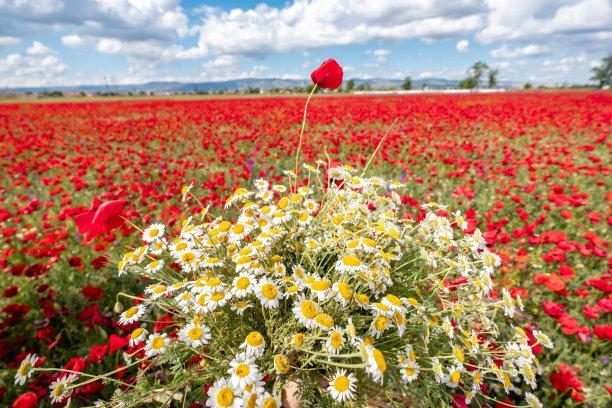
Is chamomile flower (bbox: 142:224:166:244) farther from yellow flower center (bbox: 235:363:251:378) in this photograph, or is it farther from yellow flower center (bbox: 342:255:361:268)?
yellow flower center (bbox: 342:255:361:268)

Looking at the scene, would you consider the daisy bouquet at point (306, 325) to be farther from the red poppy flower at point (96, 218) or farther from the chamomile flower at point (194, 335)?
the red poppy flower at point (96, 218)

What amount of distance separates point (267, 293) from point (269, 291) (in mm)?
11

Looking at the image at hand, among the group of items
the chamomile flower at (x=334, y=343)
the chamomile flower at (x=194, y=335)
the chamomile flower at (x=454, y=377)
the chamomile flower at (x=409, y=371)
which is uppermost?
the chamomile flower at (x=334, y=343)

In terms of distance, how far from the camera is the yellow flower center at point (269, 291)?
1.27 metres

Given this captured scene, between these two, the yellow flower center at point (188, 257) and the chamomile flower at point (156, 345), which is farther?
the yellow flower center at point (188, 257)

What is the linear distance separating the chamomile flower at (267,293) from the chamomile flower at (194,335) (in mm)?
261

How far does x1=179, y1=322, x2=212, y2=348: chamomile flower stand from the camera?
1.24 m

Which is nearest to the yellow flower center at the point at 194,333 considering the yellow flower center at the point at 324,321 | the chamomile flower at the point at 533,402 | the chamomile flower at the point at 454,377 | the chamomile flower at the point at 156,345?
the chamomile flower at the point at 156,345

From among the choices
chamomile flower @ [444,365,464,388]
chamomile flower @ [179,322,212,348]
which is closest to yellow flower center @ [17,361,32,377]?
chamomile flower @ [179,322,212,348]

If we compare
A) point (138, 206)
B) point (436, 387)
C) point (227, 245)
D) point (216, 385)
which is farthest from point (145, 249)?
point (138, 206)

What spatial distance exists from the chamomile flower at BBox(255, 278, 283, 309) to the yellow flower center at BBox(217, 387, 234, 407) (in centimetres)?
31

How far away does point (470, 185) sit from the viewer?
5426 millimetres

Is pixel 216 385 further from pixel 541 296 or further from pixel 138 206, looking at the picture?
pixel 138 206

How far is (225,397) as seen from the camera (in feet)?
3.43
